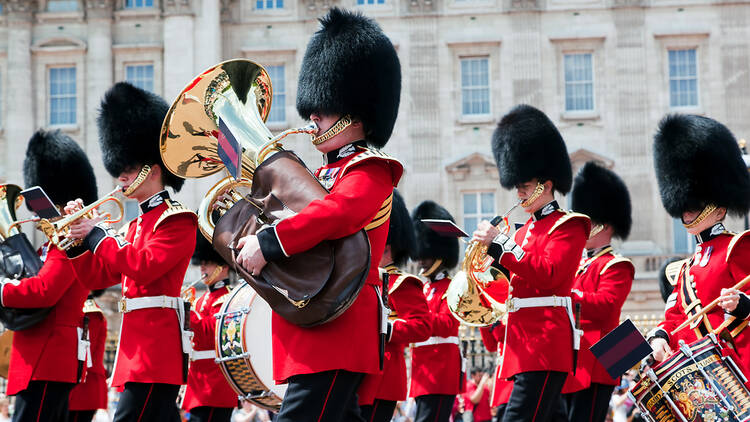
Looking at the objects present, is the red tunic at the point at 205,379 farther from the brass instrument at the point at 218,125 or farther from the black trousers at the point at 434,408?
the brass instrument at the point at 218,125

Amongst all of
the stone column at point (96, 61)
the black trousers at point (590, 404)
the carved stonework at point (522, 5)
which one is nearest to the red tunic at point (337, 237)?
the black trousers at point (590, 404)

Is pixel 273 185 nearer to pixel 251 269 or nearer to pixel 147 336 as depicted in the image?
pixel 251 269

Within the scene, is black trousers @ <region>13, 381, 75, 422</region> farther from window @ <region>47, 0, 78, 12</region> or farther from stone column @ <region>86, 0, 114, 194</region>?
window @ <region>47, 0, 78, 12</region>

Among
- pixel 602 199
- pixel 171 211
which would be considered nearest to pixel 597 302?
pixel 602 199

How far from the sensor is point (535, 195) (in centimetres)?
740

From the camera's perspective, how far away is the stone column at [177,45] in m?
29.9

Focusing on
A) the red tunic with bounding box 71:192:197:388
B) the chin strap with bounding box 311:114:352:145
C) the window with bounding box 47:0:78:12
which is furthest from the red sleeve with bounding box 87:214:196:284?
the window with bounding box 47:0:78:12

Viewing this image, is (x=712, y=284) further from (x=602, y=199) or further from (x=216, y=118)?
(x=602, y=199)

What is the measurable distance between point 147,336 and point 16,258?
5.42 feet

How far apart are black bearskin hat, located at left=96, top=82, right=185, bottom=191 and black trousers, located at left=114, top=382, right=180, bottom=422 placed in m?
1.48

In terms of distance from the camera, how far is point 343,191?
4746 millimetres

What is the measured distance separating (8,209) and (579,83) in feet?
77.2

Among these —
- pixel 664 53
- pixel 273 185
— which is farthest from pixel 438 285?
pixel 664 53

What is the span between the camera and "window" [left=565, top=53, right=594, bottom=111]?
2978cm
